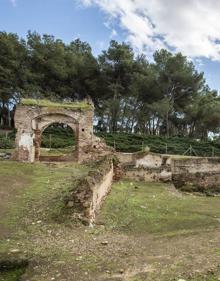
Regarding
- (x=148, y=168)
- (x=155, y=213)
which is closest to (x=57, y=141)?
(x=148, y=168)

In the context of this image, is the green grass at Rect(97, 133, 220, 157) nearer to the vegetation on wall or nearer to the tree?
the vegetation on wall

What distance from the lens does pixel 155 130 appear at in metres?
54.3

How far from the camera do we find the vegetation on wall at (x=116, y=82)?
46750 millimetres

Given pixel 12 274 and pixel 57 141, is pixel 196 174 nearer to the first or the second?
pixel 12 274

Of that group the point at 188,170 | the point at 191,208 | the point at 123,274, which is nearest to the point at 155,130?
the point at 188,170

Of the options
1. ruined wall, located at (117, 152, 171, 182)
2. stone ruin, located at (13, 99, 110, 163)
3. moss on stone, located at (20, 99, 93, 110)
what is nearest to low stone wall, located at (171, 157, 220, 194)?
ruined wall, located at (117, 152, 171, 182)

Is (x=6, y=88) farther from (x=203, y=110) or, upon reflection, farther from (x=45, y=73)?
(x=203, y=110)

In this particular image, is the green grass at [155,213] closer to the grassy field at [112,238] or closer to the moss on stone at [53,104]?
the grassy field at [112,238]

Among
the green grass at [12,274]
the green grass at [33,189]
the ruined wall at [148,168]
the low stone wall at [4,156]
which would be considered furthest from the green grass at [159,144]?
the green grass at [12,274]

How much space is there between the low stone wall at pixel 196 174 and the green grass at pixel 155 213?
12.0 feet

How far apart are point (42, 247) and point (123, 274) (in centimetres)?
218

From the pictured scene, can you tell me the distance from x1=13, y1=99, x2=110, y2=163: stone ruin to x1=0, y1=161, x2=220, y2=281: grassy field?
29.7 ft

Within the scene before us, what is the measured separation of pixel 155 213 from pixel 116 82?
3782 cm

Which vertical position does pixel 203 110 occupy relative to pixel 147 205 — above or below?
above
